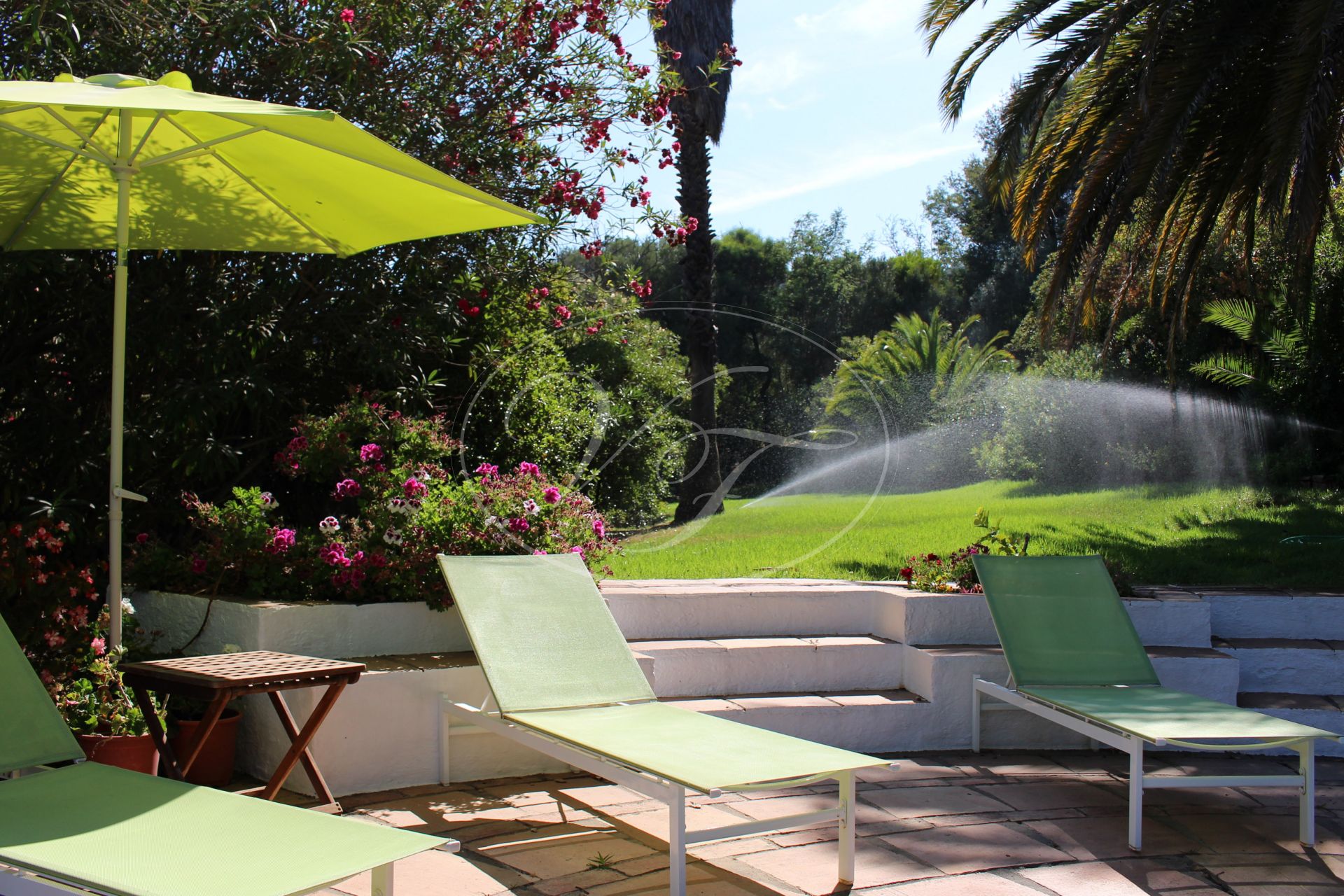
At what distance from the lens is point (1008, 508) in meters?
12.8

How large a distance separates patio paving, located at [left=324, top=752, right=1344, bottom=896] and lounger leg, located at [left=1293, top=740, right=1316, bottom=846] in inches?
1.8

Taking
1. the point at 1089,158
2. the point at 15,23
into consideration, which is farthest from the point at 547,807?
the point at 1089,158

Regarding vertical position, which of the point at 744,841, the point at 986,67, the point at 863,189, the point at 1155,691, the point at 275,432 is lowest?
the point at 744,841

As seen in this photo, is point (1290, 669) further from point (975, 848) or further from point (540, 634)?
point (540, 634)

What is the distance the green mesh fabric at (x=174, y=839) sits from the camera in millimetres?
2303

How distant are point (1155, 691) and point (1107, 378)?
1318cm

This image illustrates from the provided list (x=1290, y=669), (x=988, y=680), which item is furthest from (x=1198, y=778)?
(x=1290, y=669)

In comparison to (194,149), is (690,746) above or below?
below

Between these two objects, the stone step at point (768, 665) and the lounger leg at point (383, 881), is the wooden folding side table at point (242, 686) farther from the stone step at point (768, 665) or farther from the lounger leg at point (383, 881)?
the stone step at point (768, 665)

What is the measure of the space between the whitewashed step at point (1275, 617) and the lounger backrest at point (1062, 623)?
3.75ft

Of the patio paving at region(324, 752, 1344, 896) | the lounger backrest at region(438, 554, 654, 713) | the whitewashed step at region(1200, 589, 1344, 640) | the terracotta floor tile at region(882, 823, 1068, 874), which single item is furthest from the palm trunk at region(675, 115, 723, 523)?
the terracotta floor tile at region(882, 823, 1068, 874)

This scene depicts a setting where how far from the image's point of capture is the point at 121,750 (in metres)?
3.87

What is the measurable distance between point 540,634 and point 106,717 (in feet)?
5.20

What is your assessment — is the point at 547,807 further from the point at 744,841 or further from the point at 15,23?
the point at 15,23
